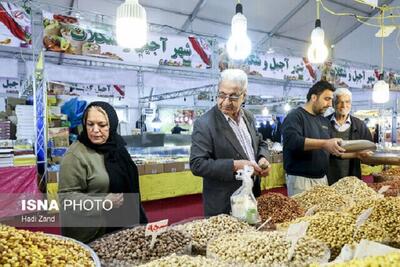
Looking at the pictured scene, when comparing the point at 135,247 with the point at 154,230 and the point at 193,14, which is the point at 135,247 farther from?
the point at 193,14

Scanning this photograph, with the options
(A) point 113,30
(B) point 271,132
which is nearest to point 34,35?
(A) point 113,30

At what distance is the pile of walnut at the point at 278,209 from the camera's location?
1.79 metres

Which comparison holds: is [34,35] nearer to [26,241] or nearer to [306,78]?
[26,241]

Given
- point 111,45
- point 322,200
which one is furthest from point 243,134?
point 111,45

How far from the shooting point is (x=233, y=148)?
6.64ft

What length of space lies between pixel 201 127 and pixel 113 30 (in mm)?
4357

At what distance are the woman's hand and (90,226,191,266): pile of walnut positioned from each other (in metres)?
0.30

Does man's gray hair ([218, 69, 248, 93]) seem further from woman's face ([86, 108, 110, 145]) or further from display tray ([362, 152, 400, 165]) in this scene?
display tray ([362, 152, 400, 165])

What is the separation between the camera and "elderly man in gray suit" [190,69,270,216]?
75.1 inches

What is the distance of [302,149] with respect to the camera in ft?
8.24

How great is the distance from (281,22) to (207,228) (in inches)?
432

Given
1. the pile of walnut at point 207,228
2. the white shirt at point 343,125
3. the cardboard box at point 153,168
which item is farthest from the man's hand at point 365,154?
the cardboard box at point 153,168

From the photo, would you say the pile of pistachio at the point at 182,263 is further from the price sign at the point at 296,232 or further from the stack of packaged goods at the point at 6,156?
the stack of packaged goods at the point at 6,156

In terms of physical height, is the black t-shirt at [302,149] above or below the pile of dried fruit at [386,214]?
above
